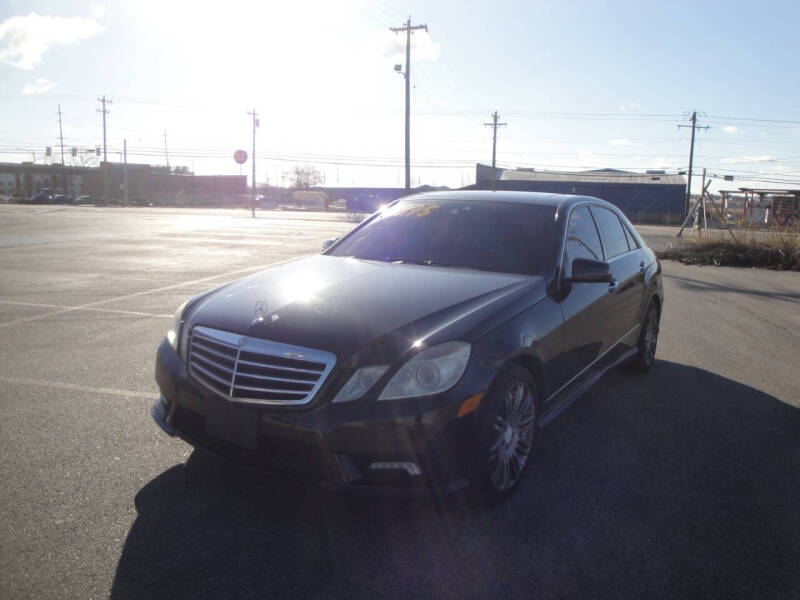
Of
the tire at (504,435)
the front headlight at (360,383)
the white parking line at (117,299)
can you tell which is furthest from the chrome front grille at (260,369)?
the white parking line at (117,299)

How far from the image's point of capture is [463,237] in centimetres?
420

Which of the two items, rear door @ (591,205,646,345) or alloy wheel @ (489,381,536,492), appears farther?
rear door @ (591,205,646,345)

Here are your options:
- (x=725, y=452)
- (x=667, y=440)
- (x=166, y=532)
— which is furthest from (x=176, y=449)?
(x=725, y=452)

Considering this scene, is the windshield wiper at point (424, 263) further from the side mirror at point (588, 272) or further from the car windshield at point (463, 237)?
the side mirror at point (588, 272)

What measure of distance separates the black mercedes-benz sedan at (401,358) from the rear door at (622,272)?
494mm

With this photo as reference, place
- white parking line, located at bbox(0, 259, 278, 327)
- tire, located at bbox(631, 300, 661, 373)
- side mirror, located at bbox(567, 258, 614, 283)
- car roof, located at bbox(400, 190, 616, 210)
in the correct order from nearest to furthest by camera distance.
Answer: side mirror, located at bbox(567, 258, 614, 283) < car roof, located at bbox(400, 190, 616, 210) < tire, located at bbox(631, 300, 661, 373) < white parking line, located at bbox(0, 259, 278, 327)

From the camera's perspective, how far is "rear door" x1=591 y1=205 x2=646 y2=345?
4707 millimetres

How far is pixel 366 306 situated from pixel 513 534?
1.30 meters

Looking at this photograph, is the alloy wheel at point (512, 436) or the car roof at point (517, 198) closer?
the alloy wheel at point (512, 436)

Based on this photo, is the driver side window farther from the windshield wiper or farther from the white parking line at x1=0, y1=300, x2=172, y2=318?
the white parking line at x1=0, y1=300, x2=172, y2=318

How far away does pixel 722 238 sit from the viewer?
17.8 m

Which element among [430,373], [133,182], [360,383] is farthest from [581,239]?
[133,182]

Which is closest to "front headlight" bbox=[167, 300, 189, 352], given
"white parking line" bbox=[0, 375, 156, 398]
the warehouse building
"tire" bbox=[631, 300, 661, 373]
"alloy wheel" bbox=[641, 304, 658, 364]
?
"white parking line" bbox=[0, 375, 156, 398]

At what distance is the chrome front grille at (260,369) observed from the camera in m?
2.67
